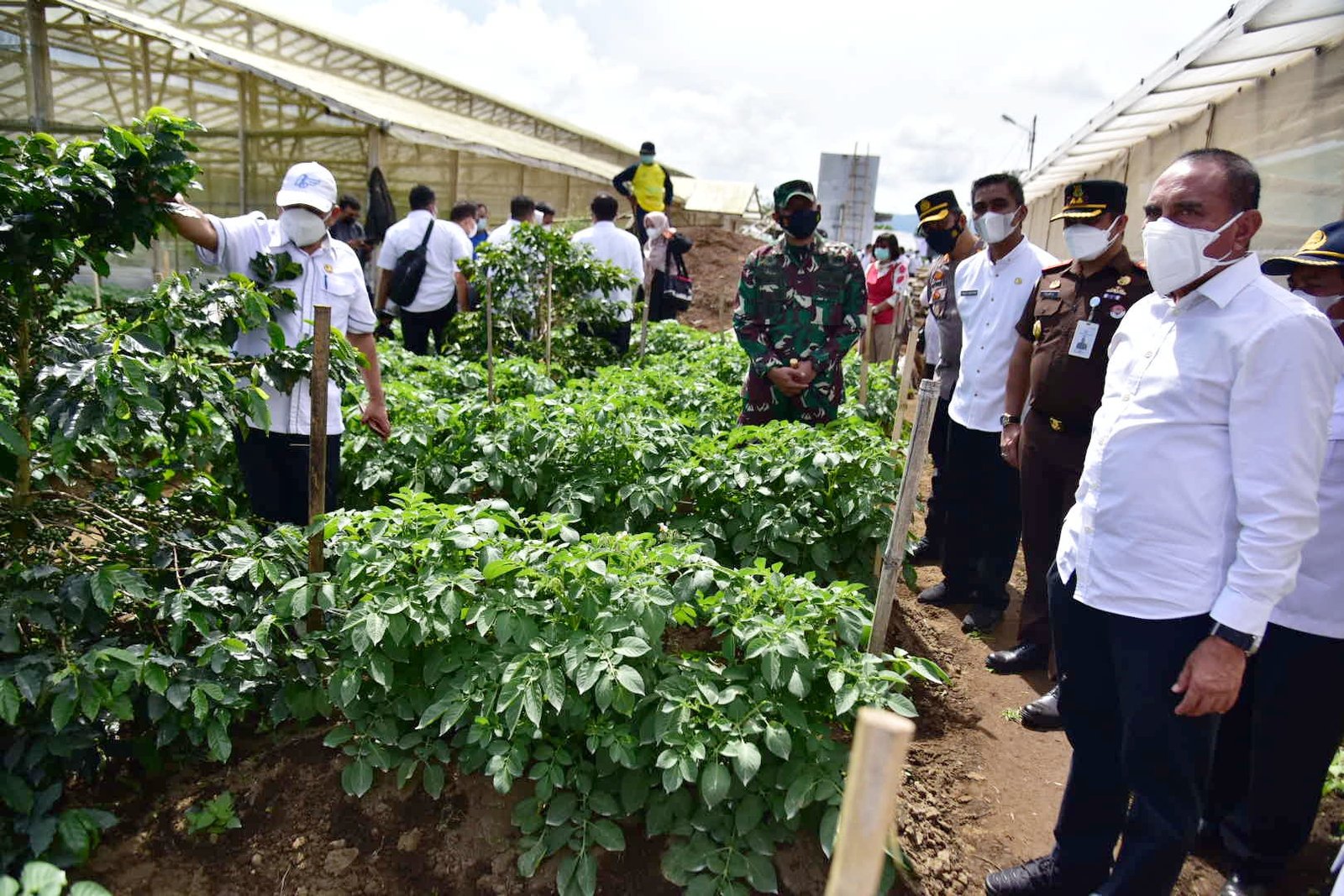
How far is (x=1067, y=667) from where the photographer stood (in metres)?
2.19

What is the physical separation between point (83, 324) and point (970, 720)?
335cm

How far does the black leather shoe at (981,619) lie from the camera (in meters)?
4.03

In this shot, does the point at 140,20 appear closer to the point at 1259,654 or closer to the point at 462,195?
the point at 462,195

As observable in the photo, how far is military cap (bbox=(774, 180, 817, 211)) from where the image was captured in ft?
13.6

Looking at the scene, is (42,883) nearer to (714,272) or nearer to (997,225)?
(997,225)

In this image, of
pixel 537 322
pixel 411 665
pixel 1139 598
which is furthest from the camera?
pixel 537 322

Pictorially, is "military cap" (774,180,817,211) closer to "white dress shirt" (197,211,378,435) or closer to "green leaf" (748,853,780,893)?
"white dress shirt" (197,211,378,435)

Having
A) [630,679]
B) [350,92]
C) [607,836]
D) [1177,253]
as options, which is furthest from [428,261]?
[350,92]

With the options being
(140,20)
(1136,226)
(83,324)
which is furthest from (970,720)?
(140,20)

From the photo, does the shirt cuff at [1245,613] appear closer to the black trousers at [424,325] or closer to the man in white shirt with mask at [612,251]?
the man in white shirt with mask at [612,251]

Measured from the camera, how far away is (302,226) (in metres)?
2.94

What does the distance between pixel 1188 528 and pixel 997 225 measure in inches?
89.2

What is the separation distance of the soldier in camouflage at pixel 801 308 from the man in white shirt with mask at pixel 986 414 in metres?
0.58

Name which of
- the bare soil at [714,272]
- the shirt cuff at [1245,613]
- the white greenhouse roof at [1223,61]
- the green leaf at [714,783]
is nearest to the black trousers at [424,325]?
the white greenhouse roof at [1223,61]
